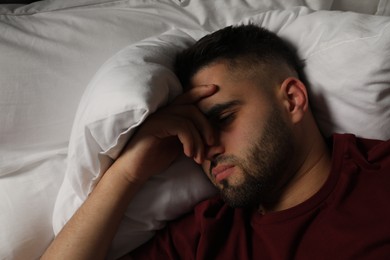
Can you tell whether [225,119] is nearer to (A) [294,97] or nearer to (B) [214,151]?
(B) [214,151]

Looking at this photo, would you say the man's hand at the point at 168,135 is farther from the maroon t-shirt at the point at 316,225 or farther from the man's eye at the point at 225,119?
the maroon t-shirt at the point at 316,225

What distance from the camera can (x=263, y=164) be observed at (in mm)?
853

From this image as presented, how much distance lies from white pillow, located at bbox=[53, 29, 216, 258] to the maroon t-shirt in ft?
0.17

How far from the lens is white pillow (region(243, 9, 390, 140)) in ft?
3.03

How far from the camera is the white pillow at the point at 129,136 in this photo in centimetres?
78

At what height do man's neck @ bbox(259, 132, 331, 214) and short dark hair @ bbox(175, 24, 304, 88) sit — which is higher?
short dark hair @ bbox(175, 24, 304, 88)

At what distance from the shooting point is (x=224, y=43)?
0.94 meters

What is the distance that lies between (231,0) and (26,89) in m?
0.64

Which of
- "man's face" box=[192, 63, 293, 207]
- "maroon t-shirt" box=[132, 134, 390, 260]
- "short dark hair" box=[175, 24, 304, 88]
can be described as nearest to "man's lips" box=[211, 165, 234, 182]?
"man's face" box=[192, 63, 293, 207]

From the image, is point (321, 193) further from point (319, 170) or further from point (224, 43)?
point (224, 43)

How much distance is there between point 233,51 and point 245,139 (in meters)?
0.22

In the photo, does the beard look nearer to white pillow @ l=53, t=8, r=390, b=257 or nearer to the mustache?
the mustache

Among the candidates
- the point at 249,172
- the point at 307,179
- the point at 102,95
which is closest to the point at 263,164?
the point at 249,172

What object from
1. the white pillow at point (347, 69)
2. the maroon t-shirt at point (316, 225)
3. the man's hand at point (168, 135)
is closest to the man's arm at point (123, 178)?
the man's hand at point (168, 135)
